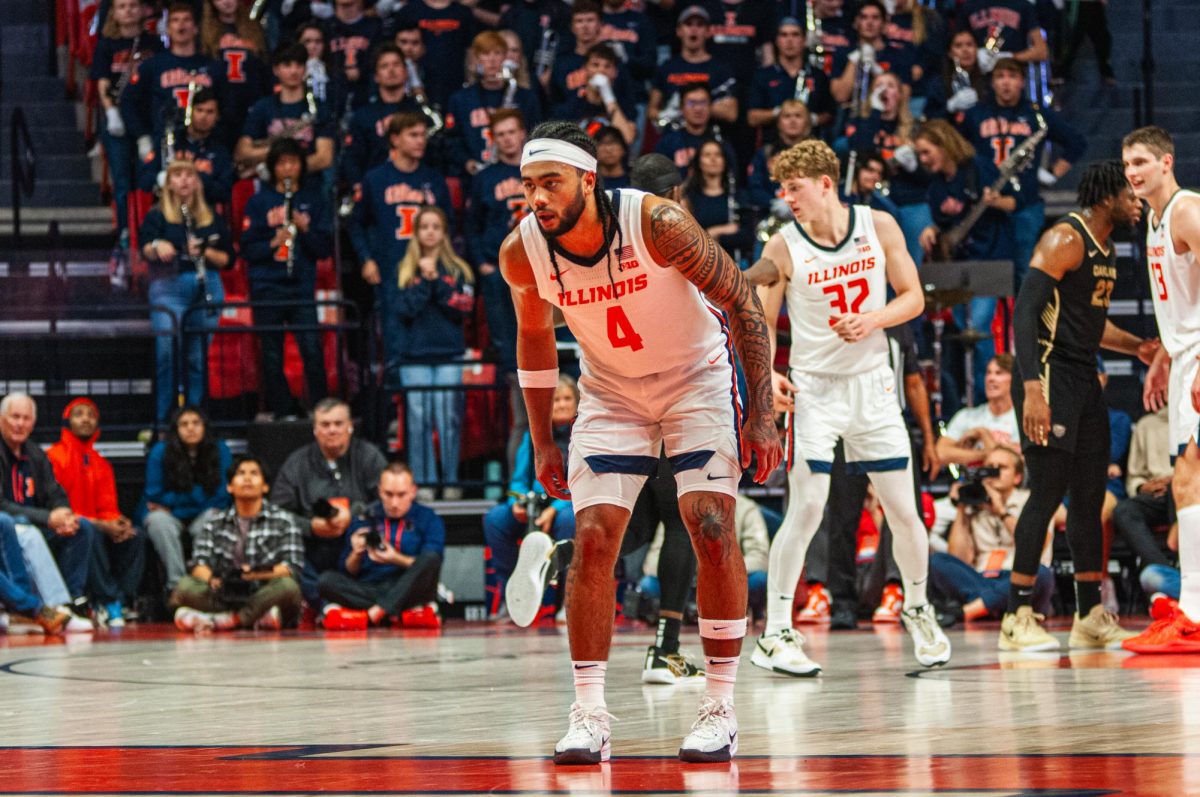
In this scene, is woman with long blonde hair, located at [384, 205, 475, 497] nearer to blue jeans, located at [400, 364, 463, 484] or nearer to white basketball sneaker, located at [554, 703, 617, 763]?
blue jeans, located at [400, 364, 463, 484]

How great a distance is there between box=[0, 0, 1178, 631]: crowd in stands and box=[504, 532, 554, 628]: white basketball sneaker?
4129 mm

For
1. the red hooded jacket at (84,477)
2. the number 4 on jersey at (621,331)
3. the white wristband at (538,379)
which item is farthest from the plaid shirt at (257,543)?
the number 4 on jersey at (621,331)

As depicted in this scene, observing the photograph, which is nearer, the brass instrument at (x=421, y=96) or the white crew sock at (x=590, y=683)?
the white crew sock at (x=590, y=683)

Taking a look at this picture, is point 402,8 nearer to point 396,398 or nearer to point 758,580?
point 396,398

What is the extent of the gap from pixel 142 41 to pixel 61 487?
460 centimetres

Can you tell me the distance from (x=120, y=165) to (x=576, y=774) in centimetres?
1136

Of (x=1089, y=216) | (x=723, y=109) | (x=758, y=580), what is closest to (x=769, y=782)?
(x=1089, y=216)

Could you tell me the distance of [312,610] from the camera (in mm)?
12469

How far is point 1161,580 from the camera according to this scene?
35.8 ft

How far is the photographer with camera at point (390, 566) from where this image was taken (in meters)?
11.8

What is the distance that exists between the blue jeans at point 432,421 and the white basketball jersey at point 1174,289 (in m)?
5.97

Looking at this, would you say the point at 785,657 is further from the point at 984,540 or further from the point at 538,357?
the point at 984,540

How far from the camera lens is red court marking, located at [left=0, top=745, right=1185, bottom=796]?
13.1ft

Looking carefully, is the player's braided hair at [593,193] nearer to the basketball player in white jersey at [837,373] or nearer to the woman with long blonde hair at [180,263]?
the basketball player in white jersey at [837,373]
